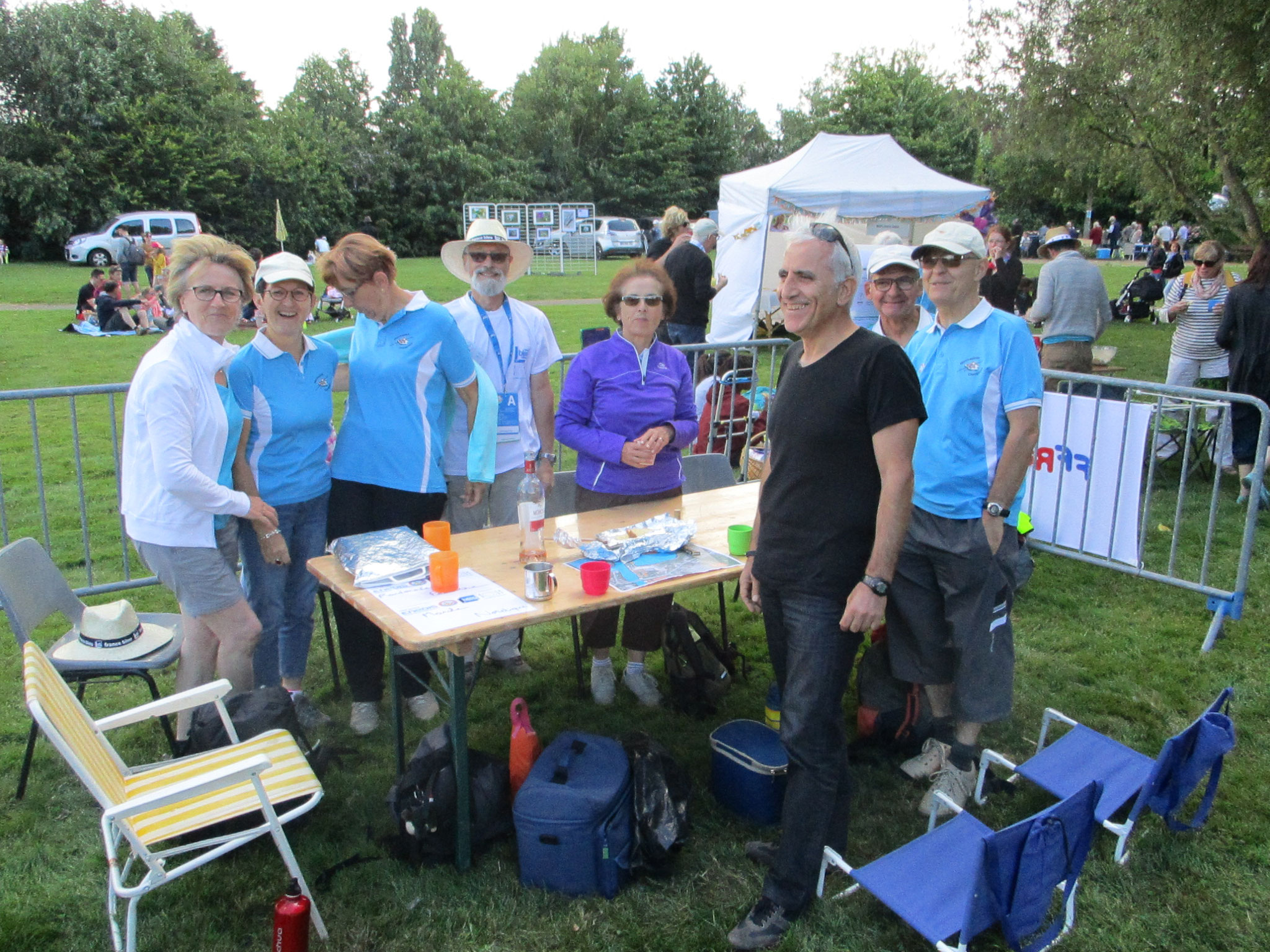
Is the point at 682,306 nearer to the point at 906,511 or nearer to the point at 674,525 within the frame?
the point at 674,525

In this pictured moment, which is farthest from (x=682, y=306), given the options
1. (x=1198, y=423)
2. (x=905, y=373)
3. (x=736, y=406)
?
(x=905, y=373)

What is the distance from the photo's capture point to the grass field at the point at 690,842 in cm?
271

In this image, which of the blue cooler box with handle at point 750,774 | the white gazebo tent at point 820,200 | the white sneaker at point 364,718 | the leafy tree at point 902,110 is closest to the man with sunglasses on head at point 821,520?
the blue cooler box with handle at point 750,774

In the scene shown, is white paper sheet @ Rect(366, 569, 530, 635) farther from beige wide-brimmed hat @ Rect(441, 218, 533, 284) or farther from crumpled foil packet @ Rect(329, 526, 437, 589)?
beige wide-brimmed hat @ Rect(441, 218, 533, 284)

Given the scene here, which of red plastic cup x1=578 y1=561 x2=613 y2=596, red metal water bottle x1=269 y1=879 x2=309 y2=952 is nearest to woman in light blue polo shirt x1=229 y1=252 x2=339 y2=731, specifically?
red plastic cup x1=578 y1=561 x2=613 y2=596

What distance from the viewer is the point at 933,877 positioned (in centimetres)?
272

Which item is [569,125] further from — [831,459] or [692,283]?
[831,459]

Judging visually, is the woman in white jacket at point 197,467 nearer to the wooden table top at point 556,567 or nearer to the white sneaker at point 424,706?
the wooden table top at point 556,567

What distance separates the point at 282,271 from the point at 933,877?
9.92 feet

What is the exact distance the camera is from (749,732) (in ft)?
11.1

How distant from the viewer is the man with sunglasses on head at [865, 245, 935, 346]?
352 cm

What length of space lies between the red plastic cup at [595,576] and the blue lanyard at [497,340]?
1453 mm

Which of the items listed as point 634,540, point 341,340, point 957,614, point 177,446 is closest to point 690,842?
point 634,540

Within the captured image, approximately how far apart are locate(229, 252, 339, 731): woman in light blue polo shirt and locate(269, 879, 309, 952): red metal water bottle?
4.55 ft
